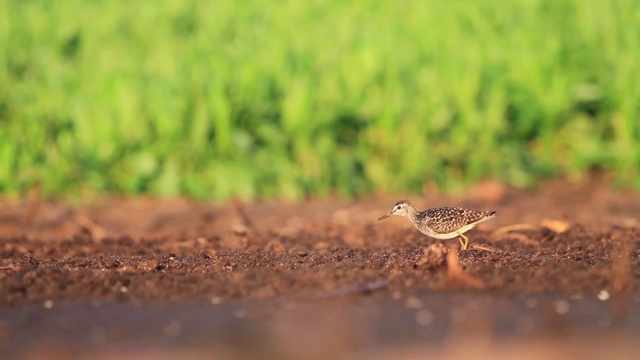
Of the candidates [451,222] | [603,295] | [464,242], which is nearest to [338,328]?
[603,295]

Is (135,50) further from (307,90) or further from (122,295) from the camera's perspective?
(122,295)

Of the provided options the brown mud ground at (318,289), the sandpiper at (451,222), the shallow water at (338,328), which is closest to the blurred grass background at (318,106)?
the brown mud ground at (318,289)

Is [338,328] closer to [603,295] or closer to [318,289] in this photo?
[318,289]

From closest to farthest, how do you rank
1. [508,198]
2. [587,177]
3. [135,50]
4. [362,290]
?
1. [362,290]
2. [508,198]
3. [587,177]
4. [135,50]

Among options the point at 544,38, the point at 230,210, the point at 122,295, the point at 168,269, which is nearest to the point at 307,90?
the point at 230,210

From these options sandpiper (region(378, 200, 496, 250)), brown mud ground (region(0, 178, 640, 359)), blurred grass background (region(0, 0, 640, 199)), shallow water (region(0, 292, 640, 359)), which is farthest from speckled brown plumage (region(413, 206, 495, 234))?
blurred grass background (region(0, 0, 640, 199))

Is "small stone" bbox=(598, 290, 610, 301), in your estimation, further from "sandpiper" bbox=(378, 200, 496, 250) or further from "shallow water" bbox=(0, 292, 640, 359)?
"sandpiper" bbox=(378, 200, 496, 250)
